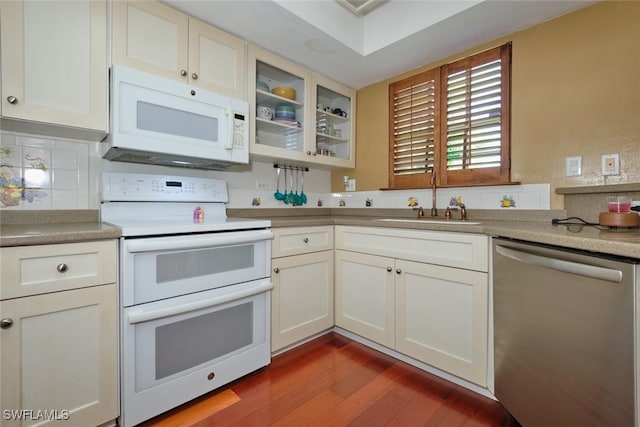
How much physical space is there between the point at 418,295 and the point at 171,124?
63.7 inches

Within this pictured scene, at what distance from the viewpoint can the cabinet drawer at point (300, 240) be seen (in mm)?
1749

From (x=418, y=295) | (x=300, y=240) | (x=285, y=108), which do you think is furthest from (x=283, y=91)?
(x=418, y=295)

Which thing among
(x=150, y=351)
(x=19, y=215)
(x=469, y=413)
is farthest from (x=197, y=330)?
(x=469, y=413)

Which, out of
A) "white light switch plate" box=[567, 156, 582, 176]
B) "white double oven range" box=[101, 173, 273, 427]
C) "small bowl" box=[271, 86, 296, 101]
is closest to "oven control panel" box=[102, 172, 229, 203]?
"white double oven range" box=[101, 173, 273, 427]

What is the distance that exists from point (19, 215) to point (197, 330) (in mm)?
996

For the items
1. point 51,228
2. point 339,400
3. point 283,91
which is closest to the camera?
point 51,228

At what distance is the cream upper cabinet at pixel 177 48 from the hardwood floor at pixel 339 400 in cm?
167

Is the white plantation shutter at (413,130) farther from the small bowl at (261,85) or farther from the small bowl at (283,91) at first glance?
the small bowl at (261,85)

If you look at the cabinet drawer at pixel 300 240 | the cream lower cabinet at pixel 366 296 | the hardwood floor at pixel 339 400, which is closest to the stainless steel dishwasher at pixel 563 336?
the hardwood floor at pixel 339 400

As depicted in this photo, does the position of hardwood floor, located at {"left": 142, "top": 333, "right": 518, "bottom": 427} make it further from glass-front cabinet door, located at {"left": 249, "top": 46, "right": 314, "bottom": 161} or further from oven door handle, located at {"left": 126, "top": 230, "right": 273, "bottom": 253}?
glass-front cabinet door, located at {"left": 249, "top": 46, "right": 314, "bottom": 161}

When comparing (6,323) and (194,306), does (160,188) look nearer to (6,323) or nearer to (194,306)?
(194,306)

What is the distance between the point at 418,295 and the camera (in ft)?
5.28

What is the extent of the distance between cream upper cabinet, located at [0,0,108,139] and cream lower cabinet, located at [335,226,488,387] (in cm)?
154

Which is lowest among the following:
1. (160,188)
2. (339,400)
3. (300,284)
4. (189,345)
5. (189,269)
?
(339,400)
